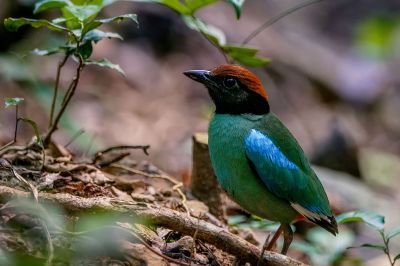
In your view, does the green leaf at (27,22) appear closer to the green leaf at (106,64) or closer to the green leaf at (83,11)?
the green leaf at (83,11)

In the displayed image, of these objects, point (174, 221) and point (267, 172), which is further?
point (267, 172)

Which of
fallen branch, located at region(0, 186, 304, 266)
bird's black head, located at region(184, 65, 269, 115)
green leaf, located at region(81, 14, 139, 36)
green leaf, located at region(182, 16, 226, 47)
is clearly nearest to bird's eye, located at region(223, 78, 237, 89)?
bird's black head, located at region(184, 65, 269, 115)

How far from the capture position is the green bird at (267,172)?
4078mm

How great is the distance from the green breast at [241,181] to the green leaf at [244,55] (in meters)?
0.73

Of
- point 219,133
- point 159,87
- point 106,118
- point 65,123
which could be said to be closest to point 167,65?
point 159,87

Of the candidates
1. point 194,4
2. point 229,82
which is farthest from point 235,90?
point 194,4

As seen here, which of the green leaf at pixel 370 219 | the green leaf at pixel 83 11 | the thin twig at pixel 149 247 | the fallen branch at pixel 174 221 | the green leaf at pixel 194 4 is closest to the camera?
the thin twig at pixel 149 247

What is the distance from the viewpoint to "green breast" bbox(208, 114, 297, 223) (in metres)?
4.07

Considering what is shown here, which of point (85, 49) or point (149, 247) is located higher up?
point (85, 49)

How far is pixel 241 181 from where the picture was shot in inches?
160

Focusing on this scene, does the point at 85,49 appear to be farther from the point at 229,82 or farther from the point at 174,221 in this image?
the point at 174,221

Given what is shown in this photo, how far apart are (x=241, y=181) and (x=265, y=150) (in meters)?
0.23

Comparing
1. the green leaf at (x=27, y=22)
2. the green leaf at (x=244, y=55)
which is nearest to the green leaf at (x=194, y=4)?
the green leaf at (x=244, y=55)

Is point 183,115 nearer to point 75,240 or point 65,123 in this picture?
point 65,123
